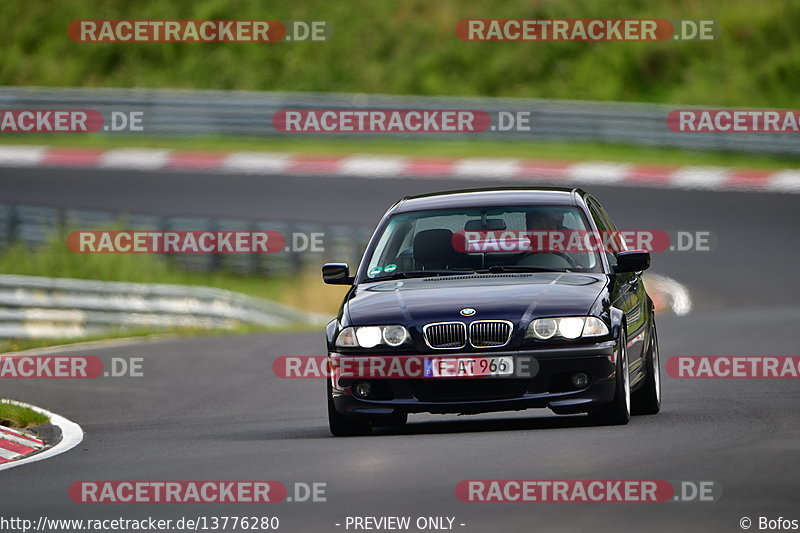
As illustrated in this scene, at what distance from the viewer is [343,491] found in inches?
317

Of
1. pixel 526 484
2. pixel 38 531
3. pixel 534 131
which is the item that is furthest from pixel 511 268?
pixel 534 131

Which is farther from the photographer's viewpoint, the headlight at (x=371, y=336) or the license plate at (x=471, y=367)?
the headlight at (x=371, y=336)

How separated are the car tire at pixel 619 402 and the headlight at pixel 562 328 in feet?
0.83

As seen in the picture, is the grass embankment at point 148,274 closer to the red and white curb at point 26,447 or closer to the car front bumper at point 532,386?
the red and white curb at point 26,447

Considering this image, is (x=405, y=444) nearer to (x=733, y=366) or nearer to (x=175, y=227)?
(x=733, y=366)

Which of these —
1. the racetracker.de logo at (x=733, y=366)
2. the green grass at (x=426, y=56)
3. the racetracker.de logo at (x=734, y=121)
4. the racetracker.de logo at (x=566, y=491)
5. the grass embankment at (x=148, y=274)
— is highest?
the green grass at (x=426, y=56)

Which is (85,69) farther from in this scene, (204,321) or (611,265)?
(611,265)

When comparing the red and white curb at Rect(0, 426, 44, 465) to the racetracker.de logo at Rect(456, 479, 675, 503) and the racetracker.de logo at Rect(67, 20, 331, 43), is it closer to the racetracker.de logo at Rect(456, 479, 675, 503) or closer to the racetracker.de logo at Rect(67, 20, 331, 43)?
the racetracker.de logo at Rect(456, 479, 675, 503)

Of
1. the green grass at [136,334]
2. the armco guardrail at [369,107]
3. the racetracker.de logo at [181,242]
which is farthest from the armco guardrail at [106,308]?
the armco guardrail at [369,107]

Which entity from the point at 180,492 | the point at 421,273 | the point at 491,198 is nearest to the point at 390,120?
the point at 491,198

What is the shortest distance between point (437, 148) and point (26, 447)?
24.6m

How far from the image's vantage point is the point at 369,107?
1369 inches

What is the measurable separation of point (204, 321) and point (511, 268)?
39.0ft

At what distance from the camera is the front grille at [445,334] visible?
9.72m
